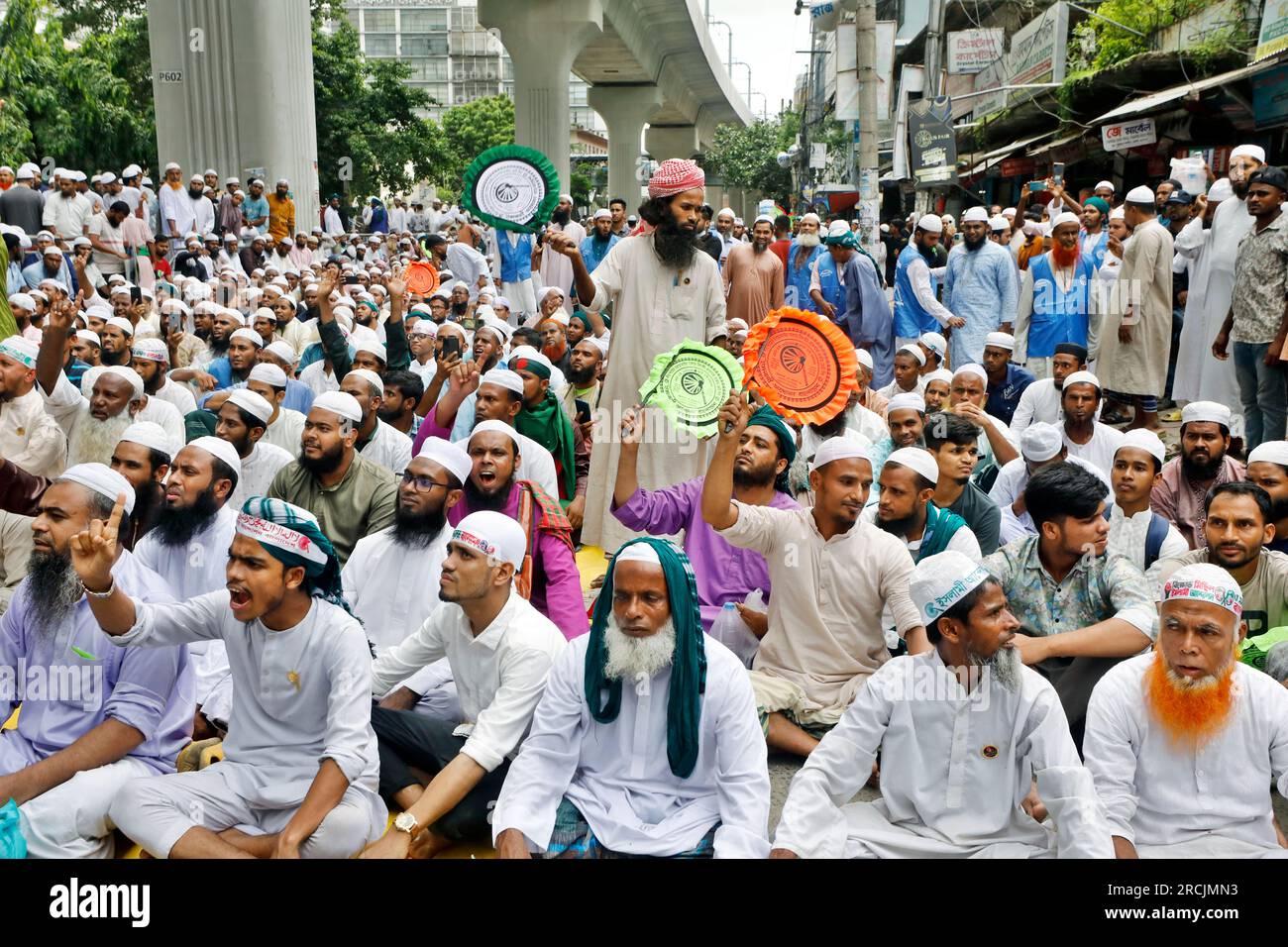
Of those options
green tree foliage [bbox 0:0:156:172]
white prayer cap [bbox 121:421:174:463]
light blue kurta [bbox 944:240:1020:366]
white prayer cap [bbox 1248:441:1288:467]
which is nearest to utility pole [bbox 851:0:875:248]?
light blue kurta [bbox 944:240:1020:366]

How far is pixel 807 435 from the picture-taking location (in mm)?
6074

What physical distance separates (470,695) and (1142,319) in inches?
273

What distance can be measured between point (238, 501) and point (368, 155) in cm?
2935

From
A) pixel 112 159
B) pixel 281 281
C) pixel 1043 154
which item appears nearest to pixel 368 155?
pixel 112 159

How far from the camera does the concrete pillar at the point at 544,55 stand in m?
28.6

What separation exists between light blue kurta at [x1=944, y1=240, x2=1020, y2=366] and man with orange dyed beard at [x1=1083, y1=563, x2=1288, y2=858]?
635 cm

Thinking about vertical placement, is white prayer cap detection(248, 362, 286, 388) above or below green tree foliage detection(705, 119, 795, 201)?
below

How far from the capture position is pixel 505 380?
5.91 m

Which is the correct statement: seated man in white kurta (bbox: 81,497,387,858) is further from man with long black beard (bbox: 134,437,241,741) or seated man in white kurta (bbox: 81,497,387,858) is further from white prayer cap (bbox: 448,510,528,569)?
man with long black beard (bbox: 134,437,241,741)

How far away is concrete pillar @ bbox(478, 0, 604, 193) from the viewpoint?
1125 inches

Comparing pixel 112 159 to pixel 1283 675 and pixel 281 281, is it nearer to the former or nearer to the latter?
pixel 281 281

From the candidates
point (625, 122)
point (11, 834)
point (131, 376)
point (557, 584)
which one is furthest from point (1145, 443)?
point (625, 122)

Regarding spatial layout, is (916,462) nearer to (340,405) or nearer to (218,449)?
(340,405)

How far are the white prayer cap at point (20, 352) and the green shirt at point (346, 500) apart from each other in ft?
5.45
